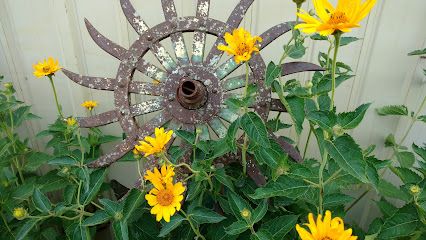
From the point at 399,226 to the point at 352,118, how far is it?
312 millimetres

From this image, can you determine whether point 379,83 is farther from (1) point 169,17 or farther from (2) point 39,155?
(2) point 39,155

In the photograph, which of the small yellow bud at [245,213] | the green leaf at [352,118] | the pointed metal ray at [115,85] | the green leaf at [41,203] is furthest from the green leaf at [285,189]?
the green leaf at [41,203]

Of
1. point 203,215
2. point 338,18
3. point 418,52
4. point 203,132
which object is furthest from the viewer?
point 418,52

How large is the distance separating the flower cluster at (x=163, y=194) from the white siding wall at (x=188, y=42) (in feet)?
2.10

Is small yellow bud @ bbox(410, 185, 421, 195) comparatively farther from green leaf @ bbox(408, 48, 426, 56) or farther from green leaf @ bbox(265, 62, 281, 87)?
green leaf @ bbox(408, 48, 426, 56)

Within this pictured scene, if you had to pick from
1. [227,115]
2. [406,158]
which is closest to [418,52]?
[406,158]

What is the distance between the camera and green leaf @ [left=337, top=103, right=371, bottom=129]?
0.58 meters

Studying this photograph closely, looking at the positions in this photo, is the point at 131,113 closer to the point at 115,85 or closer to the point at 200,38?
the point at 115,85

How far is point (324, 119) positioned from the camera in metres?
0.61

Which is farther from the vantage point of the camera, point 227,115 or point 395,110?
point 395,110

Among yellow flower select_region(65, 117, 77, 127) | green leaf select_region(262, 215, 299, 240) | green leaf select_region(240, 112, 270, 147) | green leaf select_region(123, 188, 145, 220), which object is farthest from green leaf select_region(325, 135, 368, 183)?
yellow flower select_region(65, 117, 77, 127)

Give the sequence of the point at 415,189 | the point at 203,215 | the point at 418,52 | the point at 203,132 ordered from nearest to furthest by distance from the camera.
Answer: the point at 415,189 → the point at 203,215 → the point at 203,132 → the point at 418,52

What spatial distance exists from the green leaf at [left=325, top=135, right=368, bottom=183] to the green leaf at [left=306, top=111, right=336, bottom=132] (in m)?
0.03

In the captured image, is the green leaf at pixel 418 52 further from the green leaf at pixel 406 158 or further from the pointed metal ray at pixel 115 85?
the pointed metal ray at pixel 115 85
